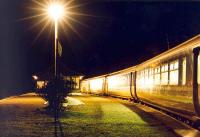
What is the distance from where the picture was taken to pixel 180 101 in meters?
14.1

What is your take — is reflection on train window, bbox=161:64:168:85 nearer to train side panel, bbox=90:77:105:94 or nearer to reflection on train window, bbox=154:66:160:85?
reflection on train window, bbox=154:66:160:85

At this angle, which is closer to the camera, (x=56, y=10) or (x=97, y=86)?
(x=56, y=10)

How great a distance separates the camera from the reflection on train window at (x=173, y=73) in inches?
576

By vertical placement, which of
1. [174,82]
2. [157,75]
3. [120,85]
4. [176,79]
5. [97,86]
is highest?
[157,75]

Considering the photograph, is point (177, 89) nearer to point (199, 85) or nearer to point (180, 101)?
point (180, 101)

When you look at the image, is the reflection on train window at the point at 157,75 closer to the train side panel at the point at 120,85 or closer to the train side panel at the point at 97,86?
the train side panel at the point at 120,85

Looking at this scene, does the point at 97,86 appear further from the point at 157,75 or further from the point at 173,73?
the point at 173,73

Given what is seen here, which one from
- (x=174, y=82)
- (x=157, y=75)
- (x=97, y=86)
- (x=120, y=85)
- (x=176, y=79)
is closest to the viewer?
(x=176, y=79)

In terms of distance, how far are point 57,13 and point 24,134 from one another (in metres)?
7.79

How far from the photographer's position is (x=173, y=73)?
15.1 metres

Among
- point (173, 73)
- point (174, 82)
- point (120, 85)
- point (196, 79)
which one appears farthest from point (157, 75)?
point (120, 85)

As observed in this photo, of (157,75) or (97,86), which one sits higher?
(157,75)

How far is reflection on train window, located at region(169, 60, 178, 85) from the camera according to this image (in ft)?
48.0

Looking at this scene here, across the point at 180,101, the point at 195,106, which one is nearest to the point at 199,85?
the point at 195,106
